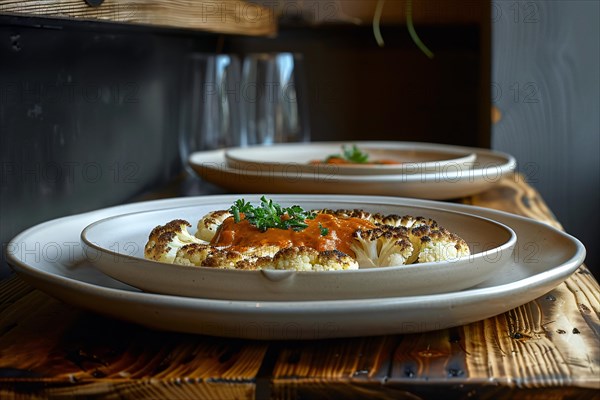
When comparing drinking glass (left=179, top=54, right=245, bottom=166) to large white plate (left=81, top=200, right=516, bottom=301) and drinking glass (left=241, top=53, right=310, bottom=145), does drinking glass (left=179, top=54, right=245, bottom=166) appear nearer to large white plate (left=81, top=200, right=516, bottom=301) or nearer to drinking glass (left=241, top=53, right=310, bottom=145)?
drinking glass (left=241, top=53, right=310, bottom=145)

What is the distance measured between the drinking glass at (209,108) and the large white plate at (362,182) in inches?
20.8

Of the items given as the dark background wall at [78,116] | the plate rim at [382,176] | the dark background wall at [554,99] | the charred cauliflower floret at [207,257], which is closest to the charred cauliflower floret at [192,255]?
the charred cauliflower floret at [207,257]

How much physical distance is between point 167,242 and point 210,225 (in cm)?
12

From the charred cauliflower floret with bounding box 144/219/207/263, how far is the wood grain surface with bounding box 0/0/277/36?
1.00ft

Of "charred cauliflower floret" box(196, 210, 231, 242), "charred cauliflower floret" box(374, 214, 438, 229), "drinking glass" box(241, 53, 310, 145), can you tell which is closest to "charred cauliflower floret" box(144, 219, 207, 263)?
"charred cauliflower floret" box(196, 210, 231, 242)

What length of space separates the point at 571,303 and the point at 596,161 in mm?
→ 1630

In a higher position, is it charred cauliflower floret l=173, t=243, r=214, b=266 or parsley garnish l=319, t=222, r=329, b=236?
parsley garnish l=319, t=222, r=329, b=236

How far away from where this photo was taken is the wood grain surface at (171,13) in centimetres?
99

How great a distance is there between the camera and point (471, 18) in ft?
9.80

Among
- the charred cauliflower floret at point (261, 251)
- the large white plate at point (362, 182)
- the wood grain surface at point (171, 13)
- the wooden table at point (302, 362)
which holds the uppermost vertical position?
the wood grain surface at point (171, 13)

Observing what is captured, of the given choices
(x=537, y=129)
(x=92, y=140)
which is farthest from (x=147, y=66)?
(x=537, y=129)

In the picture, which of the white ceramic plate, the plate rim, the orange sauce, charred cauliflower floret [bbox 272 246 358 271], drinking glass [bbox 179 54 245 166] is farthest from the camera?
drinking glass [bbox 179 54 245 166]

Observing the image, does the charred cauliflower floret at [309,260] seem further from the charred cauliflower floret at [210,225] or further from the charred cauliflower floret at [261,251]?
the charred cauliflower floret at [210,225]

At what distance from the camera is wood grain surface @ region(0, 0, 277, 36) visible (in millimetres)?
991
